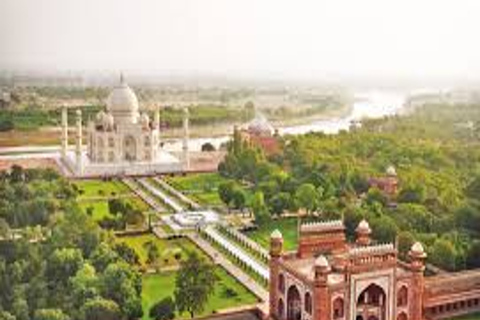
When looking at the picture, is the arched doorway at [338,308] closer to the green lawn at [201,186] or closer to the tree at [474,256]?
the tree at [474,256]

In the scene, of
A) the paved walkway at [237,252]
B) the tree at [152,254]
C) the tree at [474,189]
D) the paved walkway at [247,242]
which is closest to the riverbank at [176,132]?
the tree at [152,254]

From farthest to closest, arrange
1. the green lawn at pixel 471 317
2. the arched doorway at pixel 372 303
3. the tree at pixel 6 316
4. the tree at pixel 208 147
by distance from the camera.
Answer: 1. the tree at pixel 208 147
2. the green lawn at pixel 471 317
3. the arched doorway at pixel 372 303
4. the tree at pixel 6 316

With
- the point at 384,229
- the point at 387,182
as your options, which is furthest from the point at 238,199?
the point at 384,229

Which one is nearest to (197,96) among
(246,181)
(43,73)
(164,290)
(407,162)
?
(246,181)

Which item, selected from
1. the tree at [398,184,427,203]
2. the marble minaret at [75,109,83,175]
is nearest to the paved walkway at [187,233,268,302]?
the tree at [398,184,427,203]

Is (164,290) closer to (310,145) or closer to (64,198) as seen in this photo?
(64,198)

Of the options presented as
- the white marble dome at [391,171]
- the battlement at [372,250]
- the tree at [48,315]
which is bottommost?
the tree at [48,315]

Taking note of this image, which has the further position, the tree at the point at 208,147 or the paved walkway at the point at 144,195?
the tree at the point at 208,147
